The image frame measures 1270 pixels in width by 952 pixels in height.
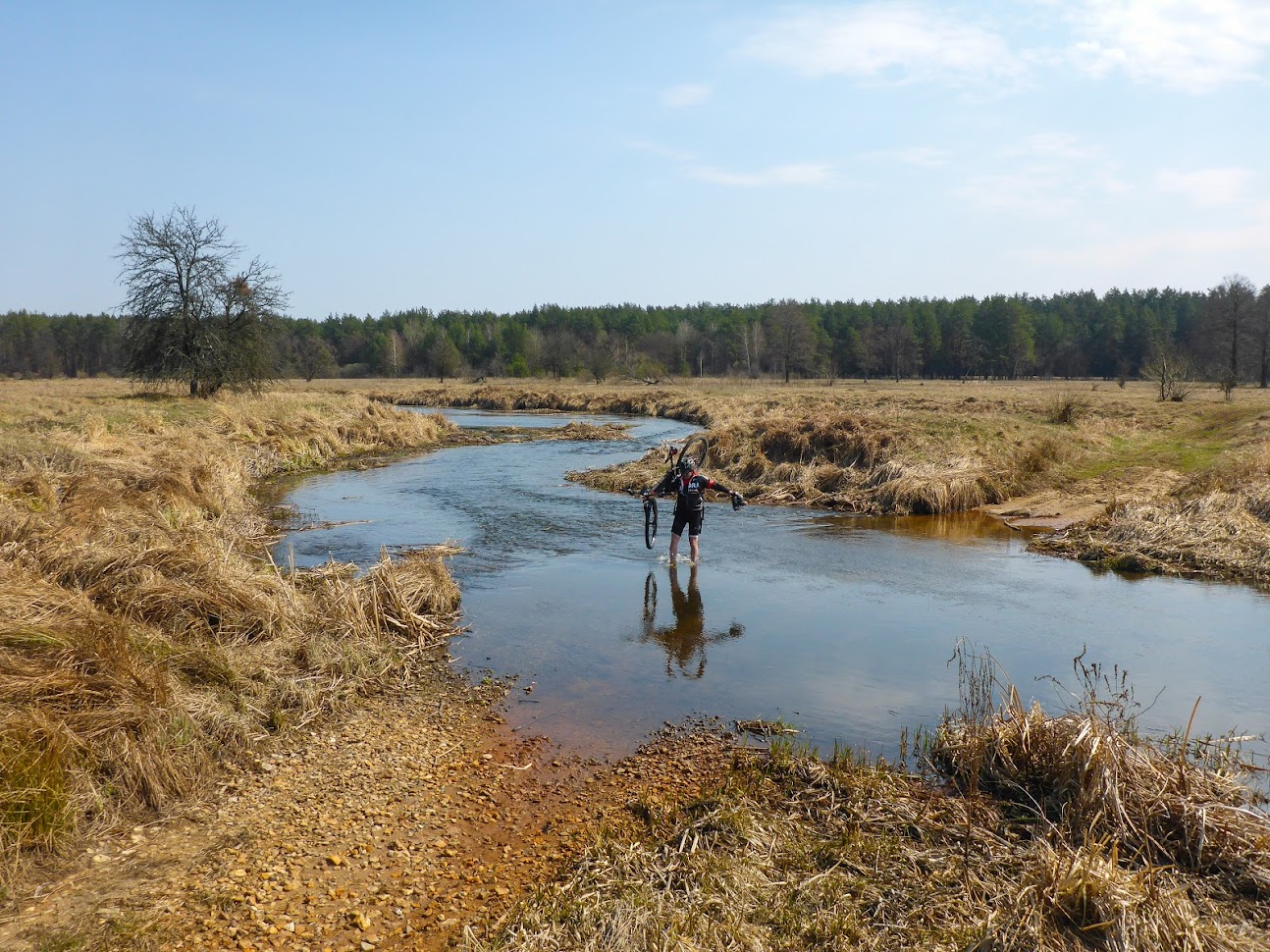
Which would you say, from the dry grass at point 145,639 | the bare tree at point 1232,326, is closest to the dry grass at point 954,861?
the dry grass at point 145,639

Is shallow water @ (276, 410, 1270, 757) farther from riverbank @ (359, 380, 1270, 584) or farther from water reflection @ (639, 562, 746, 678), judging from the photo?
riverbank @ (359, 380, 1270, 584)

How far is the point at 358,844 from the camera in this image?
18.5ft

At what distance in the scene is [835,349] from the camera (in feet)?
321

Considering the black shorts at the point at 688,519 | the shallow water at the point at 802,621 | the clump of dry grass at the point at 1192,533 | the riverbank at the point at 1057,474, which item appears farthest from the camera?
the riverbank at the point at 1057,474

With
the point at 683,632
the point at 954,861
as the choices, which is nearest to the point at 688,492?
the point at 683,632

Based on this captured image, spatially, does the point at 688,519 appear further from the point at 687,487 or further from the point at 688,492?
the point at 687,487

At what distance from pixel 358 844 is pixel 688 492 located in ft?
29.2

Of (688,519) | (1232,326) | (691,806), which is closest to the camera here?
(691,806)

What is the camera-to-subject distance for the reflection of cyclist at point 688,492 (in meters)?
13.4

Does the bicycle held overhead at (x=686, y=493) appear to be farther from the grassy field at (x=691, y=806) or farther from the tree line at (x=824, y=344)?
the tree line at (x=824, y=344)

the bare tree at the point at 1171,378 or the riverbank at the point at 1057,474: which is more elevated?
the bare tree at the point at 1171,378

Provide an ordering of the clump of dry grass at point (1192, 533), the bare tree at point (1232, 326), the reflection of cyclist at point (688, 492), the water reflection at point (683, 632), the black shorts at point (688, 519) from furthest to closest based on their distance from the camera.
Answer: the bare tree at point (1232, 326) → the black shorts at point (688, 519) → the clump of dry grass at point (1192, 533) → the reflection of cyclist at point (688, 492) → the water reflection at point (683, 632)

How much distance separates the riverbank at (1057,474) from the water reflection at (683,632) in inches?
305

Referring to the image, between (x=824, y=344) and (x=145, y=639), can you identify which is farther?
(x=824, y=344)
